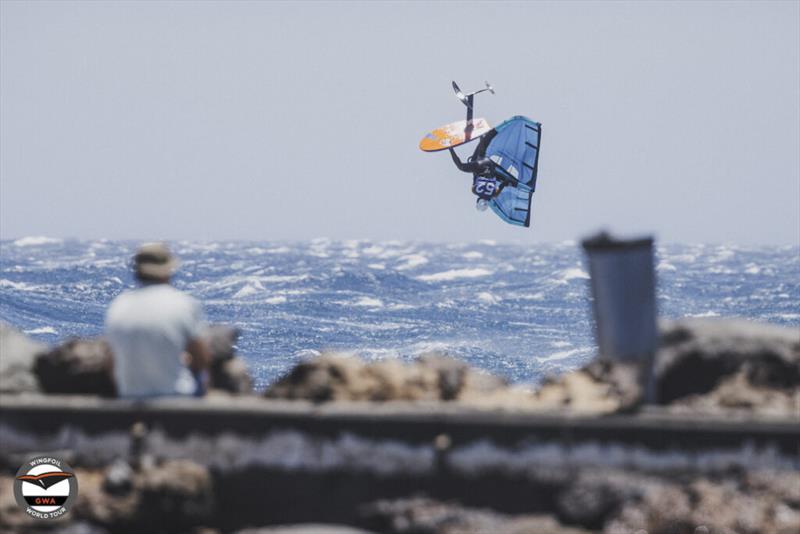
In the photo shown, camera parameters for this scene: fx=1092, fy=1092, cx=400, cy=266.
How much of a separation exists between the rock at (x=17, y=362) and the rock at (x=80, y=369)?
0.78 feet

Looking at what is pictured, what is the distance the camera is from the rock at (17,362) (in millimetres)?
6602

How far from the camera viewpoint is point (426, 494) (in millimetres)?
5770

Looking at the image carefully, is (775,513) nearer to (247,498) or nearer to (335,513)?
(335,513)

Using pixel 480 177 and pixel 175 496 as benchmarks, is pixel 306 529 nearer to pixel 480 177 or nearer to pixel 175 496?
pixel 175 496

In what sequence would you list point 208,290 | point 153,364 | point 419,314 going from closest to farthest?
point 153,364, point 419,314, point 208,290

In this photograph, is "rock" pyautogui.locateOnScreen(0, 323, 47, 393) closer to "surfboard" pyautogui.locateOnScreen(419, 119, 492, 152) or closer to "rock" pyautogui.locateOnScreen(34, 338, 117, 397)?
"rock" pyautogui.locateOnScreen(34, 338, 117, 397)

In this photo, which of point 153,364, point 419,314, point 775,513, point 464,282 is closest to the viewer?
point 775,513

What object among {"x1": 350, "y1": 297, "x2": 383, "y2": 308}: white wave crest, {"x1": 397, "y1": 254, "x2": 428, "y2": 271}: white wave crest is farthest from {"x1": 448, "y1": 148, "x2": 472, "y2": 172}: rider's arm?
{"x1": 397, "y1": 254, "x2": 428, "y2": 271}: white wave crest

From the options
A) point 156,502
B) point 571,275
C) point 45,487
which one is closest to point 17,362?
point 45,487

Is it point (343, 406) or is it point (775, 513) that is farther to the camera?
point (343, 406)

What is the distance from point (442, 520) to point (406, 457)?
1.24 ft

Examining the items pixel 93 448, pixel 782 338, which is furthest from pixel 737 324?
pixel 93 448

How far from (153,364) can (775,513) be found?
10.8 feet

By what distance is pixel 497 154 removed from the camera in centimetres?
1798
